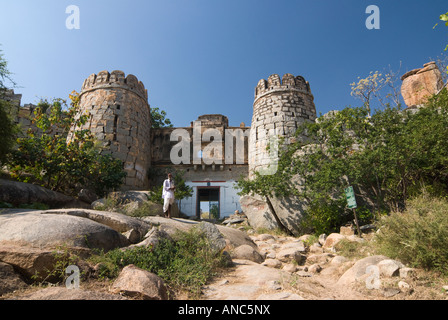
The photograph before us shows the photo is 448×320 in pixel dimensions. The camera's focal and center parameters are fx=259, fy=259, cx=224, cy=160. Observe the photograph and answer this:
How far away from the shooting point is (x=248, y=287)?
3609 mm

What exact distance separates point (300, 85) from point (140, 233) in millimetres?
11604

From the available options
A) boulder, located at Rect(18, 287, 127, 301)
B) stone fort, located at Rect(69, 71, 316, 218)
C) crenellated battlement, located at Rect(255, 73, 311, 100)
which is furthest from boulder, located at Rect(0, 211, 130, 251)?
crenellated battlement, located at Rect(255, 73, 311, 100)

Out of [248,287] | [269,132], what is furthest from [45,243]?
[269,132]

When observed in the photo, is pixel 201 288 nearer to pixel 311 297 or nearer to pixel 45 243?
pixel 311 297

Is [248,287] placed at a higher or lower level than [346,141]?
lower

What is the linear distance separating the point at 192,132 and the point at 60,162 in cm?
856

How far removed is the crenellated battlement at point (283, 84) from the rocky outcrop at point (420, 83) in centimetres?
898

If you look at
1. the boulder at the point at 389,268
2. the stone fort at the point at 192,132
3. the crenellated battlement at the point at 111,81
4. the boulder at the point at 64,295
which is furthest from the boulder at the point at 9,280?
the crenellated battlement at the point at 111,81

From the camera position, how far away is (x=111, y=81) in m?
13.1

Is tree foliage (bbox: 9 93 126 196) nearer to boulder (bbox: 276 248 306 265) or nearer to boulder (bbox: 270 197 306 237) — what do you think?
boulder (bbox: 270 197 306 237)

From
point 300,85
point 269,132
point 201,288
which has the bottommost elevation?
point 201,288

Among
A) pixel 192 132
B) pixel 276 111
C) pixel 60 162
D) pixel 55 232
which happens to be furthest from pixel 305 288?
pixel 192 132

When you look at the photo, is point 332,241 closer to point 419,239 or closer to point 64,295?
point 419,239
